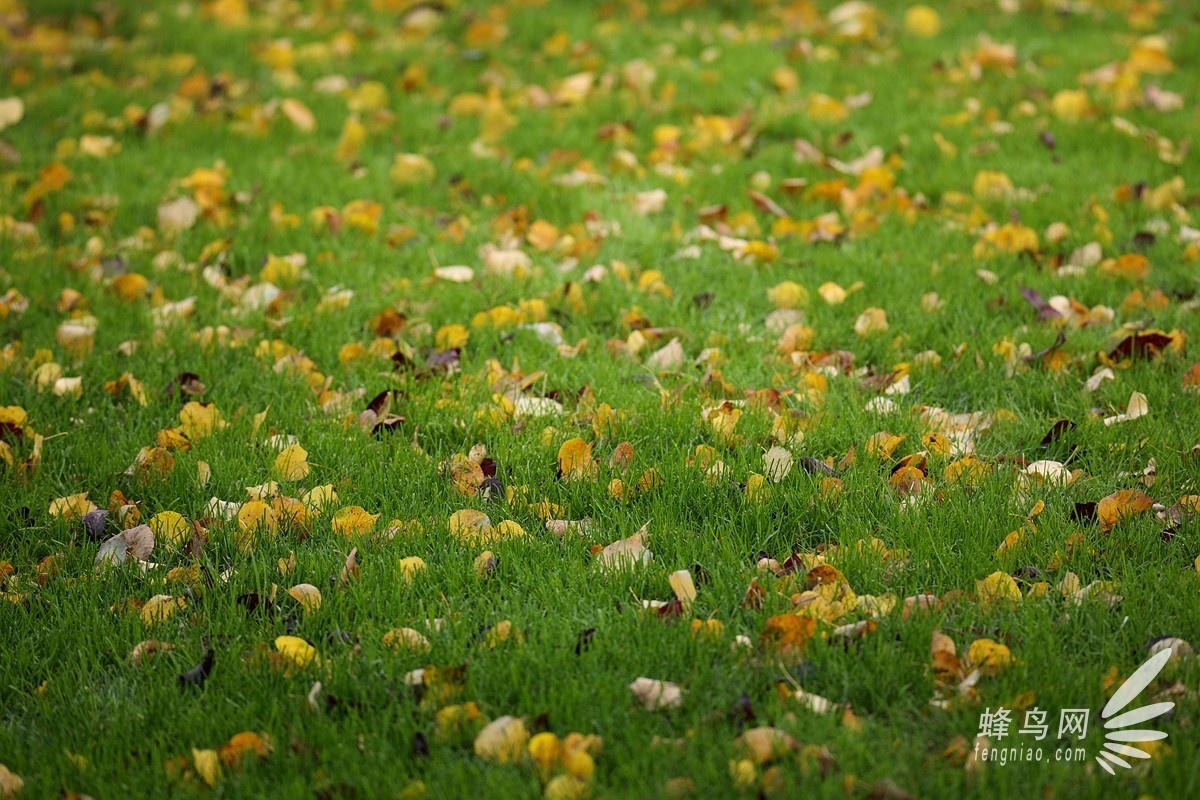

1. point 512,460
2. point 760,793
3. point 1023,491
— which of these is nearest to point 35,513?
point 512,460

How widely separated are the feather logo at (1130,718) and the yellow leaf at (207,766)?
1.61m

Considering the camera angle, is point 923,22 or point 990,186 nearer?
point 990,186

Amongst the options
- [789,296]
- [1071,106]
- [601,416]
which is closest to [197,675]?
[601,416]

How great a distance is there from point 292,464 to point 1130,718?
83.7 inches

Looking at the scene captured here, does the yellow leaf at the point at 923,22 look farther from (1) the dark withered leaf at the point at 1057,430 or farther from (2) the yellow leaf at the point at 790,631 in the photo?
(2) the yellow leaf at the point at 790,631

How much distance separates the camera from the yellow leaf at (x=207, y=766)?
6.98ft

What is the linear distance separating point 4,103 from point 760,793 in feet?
18.7

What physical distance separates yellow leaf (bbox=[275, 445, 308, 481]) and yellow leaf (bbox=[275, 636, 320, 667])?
780 mm

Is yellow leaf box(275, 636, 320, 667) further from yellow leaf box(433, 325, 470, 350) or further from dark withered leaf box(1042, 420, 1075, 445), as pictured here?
dark withered leaf box(1042, 420, 1075, 445)

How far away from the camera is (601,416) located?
10.9 feet

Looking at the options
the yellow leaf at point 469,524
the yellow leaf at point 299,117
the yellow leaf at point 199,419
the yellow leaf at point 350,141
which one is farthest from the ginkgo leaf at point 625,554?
the yellow leaf at point 299,117

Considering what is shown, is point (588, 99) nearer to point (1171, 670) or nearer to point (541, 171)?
point (541, 171)

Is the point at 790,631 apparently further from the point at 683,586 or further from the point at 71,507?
the point at 71,507

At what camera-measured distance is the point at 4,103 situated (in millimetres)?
6004
